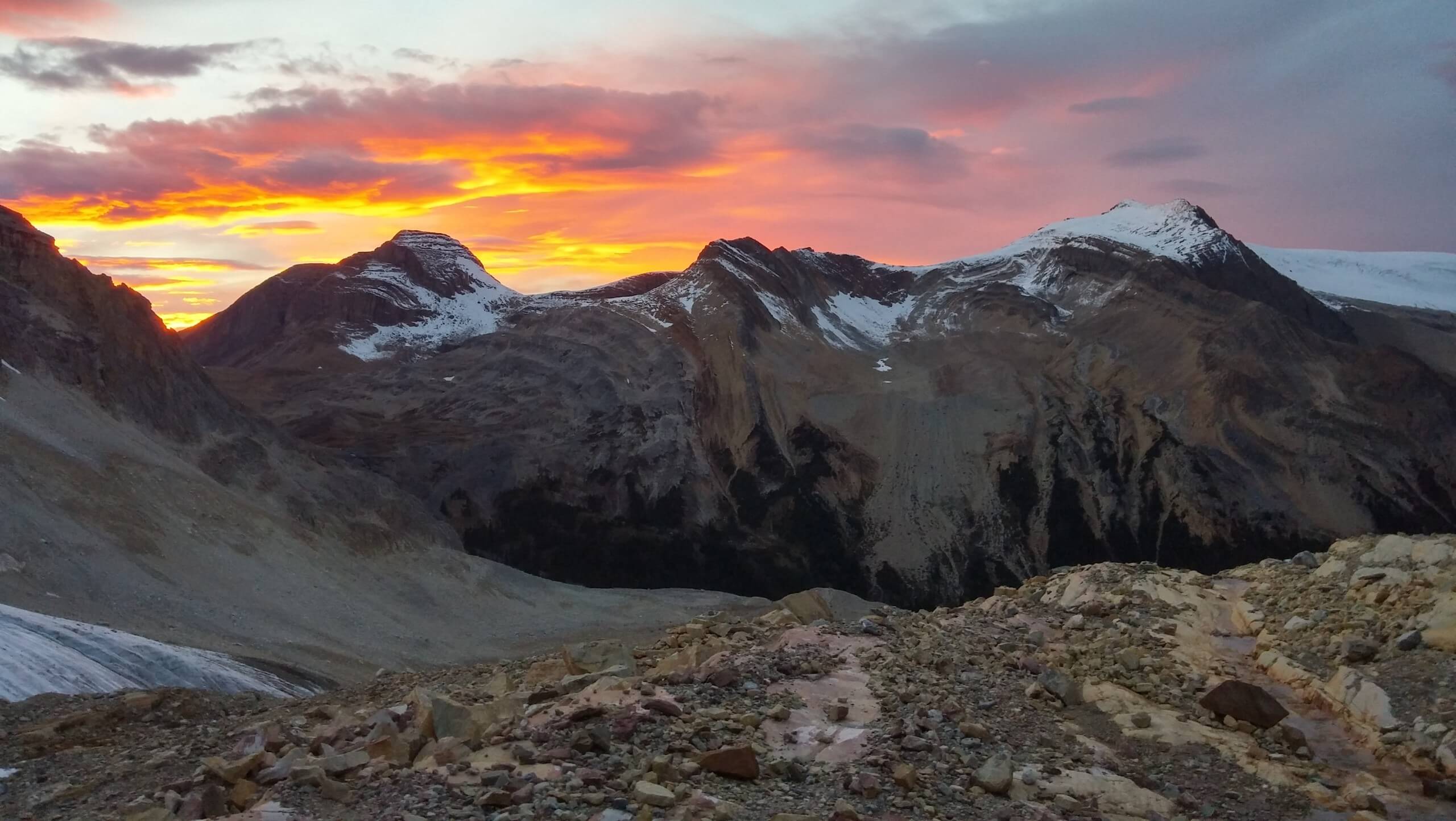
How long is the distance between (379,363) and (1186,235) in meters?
69.3

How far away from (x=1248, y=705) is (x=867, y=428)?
207 ft

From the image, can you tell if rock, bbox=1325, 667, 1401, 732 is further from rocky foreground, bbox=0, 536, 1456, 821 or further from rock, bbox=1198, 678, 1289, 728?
rock, bbox=1198, 678, 1289, 728

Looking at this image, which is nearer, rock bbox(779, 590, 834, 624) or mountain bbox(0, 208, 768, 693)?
rock bbox(779, 590, 834, 624)

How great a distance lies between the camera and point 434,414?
7538 cm

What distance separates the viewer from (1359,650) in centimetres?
1197

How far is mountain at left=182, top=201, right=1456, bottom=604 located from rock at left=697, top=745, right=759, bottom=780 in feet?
190

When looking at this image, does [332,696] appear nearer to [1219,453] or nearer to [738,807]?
[738,807]

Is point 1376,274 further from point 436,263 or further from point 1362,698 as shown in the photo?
point 1362,698

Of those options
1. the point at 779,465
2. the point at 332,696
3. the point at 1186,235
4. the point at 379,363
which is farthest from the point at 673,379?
the point at 332,696

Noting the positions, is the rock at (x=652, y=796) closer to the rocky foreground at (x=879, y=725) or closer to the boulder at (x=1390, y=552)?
the rocky foreground at (x=879, y=725)

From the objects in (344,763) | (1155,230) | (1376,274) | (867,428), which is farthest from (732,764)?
(1376,274)

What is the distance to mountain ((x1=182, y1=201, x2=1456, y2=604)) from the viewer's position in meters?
67.4

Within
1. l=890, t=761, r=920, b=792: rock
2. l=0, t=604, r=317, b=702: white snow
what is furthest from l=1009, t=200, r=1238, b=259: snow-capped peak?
l=890, t=761, r=920, b=792: rock

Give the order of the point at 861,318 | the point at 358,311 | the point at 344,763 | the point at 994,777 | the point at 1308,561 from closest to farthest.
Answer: the point at 344,763
the point at 994,777
the point at 1308,561
the point at 358,311
the point at 861,318
